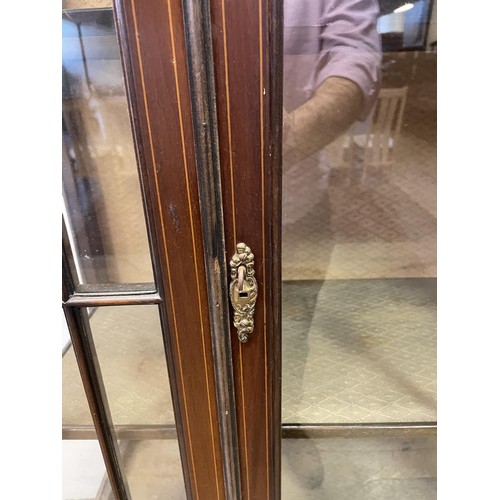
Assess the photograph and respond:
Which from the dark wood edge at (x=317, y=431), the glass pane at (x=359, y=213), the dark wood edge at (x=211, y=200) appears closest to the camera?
the dark wood edge at (x=211, y=200)

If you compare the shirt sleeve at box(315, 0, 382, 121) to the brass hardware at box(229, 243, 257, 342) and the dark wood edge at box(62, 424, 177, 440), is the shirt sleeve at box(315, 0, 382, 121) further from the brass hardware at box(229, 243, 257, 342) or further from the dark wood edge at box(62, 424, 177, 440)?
the dark wood edge at box(62, 424, 177, 440)

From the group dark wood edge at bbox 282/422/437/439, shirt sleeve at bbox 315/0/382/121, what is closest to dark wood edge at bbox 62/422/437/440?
dark wood edge at bbox 282/422/437/439

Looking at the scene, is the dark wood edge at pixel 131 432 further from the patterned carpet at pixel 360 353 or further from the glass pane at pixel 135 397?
the patterned carpet at pixel 360 353

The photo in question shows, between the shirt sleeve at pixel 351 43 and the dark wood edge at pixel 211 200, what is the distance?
5.7 inches

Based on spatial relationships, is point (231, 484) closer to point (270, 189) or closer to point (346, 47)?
point (270, 189)

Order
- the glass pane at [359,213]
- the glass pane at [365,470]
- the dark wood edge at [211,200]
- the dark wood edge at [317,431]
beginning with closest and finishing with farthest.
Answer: the dark wood edge at [211,200]
the glass pane at [359,213]
the dark wood edge at [317,431]
the glass pane at [365,470]

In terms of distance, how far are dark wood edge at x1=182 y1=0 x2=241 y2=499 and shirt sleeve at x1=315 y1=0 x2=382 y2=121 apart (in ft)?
0.47

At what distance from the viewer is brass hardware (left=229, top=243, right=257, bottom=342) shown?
0.45 meters

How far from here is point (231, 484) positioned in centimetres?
58

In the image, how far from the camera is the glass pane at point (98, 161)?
42 centimetres

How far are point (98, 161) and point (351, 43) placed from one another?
322 mm

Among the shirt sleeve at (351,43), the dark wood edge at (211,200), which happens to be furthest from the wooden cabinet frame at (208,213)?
the shirt sleeve at (351,43)

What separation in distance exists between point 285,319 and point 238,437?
163mm
